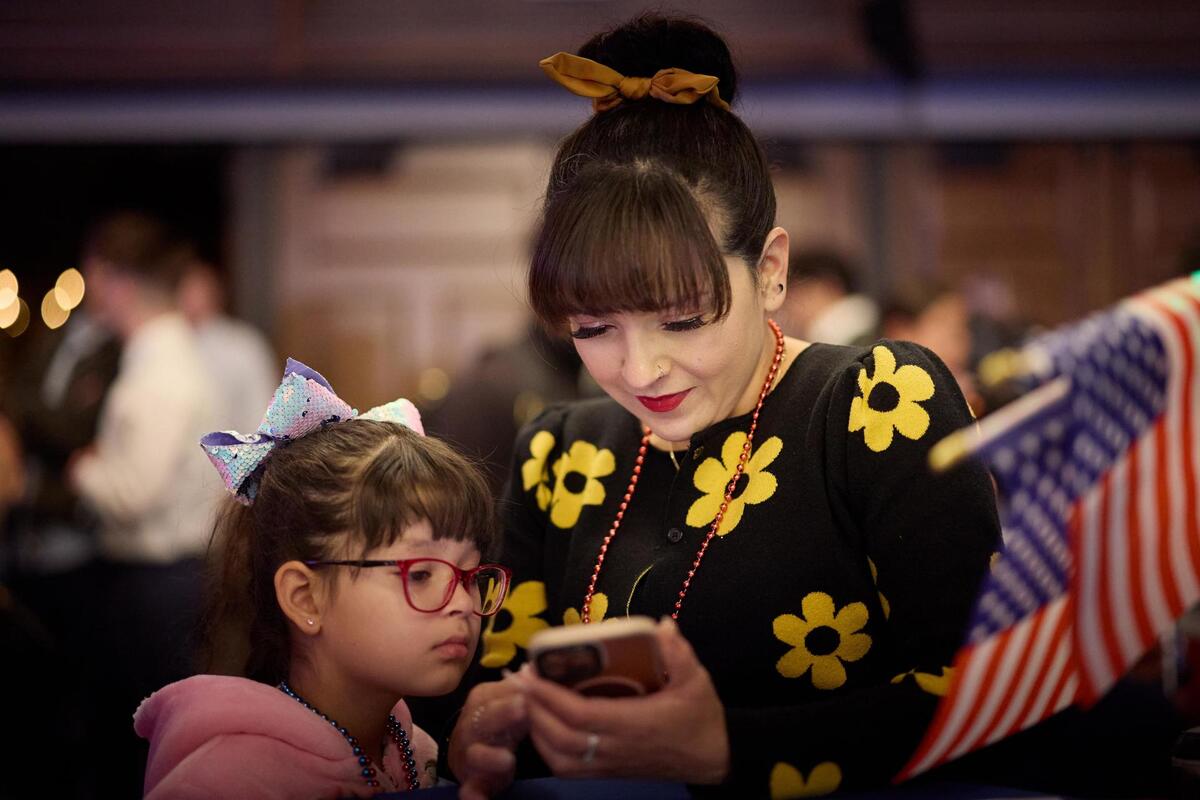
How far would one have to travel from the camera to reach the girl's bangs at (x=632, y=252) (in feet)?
4.70

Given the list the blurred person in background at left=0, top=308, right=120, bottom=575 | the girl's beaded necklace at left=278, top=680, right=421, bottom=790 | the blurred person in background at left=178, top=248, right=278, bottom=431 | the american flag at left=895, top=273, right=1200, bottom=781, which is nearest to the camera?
the american flag at left=895, top=273, right=1200, bottom=781

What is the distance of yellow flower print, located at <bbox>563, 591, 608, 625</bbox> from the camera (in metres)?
1.63

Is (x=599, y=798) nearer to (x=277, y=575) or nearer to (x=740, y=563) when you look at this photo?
(x=740, y=563)

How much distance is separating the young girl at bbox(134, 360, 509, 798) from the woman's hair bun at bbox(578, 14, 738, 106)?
1.80ft

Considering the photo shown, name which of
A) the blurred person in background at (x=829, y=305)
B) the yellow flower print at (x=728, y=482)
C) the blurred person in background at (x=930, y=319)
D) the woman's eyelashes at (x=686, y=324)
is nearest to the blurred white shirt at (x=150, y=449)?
the blurred person in background at (x=829, y=305)

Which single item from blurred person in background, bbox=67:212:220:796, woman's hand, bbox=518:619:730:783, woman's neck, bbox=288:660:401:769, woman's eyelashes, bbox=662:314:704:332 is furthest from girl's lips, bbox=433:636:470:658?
blurred person in background, bbox=67:212:220:796

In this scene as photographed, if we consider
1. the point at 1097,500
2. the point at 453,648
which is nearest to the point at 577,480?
the point at 453,648

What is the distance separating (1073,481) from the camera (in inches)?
44.3

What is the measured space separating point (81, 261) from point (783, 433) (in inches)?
265

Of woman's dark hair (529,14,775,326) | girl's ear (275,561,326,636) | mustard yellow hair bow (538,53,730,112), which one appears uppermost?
mustard yellow hair bow (538,53,730,112)

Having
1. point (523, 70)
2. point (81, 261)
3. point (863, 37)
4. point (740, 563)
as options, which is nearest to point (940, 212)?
point (863, 37)

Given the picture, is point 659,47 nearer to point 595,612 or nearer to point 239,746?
point 595,612

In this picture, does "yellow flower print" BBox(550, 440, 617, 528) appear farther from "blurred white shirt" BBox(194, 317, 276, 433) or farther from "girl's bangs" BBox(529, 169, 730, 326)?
"blurred white shirt" BBox(194, 317, 276, 433)

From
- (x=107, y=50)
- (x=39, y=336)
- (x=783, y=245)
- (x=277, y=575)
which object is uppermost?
(x=107, y=50)
